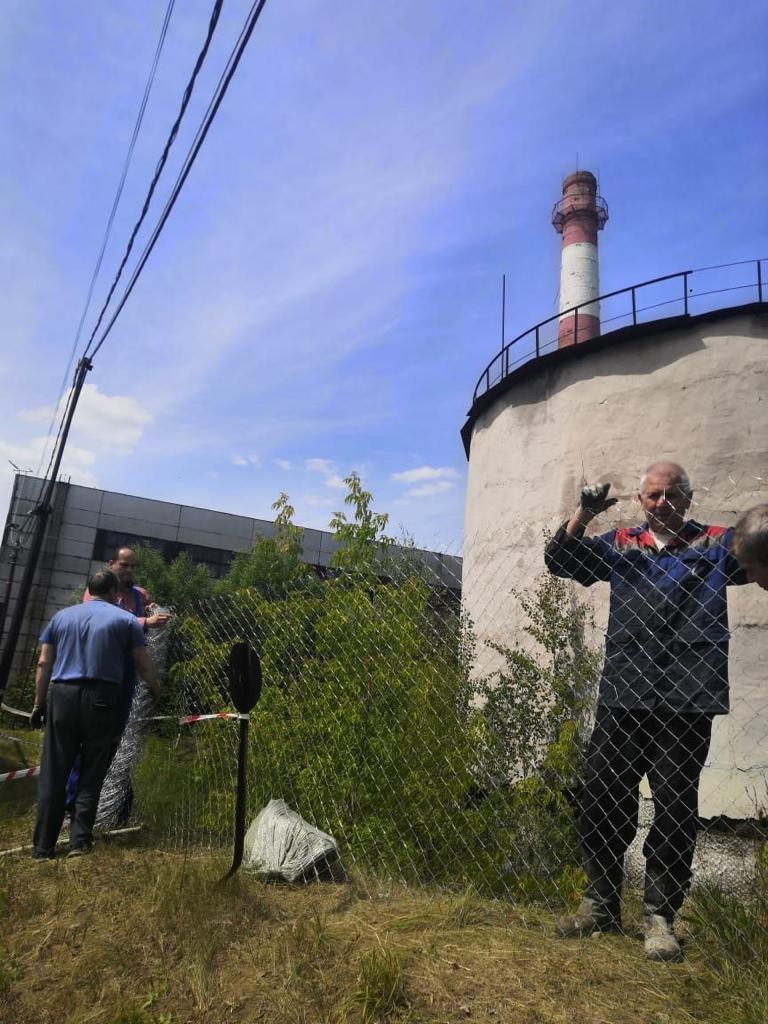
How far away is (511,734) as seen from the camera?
4.93m

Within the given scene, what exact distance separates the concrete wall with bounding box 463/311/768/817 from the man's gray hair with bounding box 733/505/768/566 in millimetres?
4271

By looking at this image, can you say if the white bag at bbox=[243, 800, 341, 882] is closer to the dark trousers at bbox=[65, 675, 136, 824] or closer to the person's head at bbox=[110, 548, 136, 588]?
the dark trousers at bbox=[65, 675, 136, 824]

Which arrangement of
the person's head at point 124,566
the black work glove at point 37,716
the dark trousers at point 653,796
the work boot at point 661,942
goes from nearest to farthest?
1. the work boot at point 661,942
2. the dark trousers at point 653,796
3. the black work glove at point 37,716
4. the person's head at point 124,566

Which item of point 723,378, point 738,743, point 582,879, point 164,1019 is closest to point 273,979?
point 164,1019

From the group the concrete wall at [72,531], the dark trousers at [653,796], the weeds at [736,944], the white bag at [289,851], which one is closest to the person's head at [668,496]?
the dark trousers at [653,796]

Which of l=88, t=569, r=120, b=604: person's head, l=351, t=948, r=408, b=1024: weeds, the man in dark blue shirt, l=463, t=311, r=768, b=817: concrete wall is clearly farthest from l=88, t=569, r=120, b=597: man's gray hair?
l=463, t=311, r=768, b=817: concrete wall

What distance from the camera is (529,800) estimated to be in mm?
4047

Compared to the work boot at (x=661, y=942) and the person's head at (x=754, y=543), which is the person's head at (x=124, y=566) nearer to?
the work boot at (x=661, y=942)

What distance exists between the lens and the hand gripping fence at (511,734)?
277cm

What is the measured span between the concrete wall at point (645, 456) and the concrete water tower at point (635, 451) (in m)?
0.01

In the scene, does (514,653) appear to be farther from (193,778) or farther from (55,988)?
(55,988)

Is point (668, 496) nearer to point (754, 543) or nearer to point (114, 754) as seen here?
point (754, 543)

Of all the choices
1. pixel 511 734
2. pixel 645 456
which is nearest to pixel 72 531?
pixel 645 456

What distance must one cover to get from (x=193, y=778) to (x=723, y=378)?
21.5 feet
